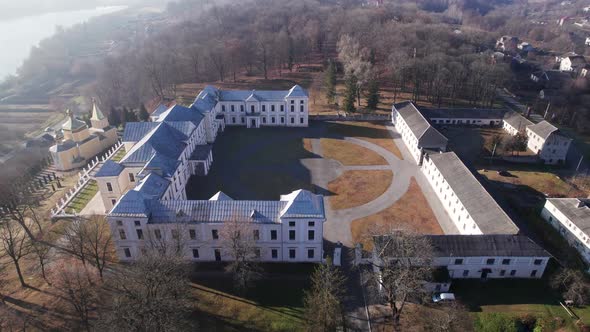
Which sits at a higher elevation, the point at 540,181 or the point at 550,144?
the point at 550,144

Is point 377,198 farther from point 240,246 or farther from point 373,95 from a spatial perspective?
point 373,95

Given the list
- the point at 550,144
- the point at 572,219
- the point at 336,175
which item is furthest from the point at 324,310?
the point at 550,144

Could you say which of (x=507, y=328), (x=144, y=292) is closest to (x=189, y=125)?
(x=144, y=292)

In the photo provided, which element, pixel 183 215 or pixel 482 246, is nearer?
pixel 482 246

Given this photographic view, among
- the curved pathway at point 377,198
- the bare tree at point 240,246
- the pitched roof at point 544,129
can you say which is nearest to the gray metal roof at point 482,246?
the curved pathway at point 377,198

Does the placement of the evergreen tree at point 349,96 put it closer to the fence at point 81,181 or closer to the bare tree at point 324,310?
the fence at point 81,181

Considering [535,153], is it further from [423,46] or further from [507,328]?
[423,46]

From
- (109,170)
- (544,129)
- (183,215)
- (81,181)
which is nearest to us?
(183,215)

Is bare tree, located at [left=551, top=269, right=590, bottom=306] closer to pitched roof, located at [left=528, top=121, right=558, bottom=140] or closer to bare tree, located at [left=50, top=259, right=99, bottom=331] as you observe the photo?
pitched roof, located at [left=528, top=121, right=558, bottom=140]
